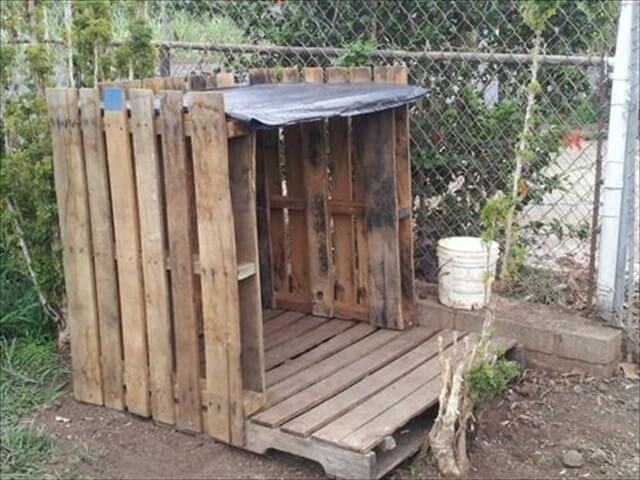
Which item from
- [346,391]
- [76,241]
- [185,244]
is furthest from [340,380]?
[76,241]

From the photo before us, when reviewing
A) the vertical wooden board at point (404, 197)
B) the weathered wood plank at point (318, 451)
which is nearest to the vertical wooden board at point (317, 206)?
the vertical wooden board at point (404, 197)

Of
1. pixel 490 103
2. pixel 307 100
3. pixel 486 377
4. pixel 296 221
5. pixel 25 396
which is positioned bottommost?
pixel 25 396

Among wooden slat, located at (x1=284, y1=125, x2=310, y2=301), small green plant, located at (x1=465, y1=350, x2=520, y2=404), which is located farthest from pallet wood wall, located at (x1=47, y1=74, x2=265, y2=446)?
wooden slat, located at (x1=284, y1=125, x2=310, y2=301)

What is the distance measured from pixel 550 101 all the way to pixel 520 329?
1.21 metres

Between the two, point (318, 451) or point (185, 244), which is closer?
point (318, 451)

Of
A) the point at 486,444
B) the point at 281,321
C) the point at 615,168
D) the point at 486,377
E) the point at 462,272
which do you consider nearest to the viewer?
the point at 486,377

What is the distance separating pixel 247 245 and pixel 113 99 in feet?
2.68

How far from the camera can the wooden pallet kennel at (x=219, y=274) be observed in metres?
3.43

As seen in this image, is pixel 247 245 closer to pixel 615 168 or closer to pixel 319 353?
pixel 319 353

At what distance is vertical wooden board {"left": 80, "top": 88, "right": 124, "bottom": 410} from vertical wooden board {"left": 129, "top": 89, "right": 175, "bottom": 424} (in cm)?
19

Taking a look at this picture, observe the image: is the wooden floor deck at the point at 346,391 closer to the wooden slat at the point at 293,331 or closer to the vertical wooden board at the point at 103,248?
the wooden slat at the point at 293,331

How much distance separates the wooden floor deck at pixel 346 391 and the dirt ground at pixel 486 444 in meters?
0.15

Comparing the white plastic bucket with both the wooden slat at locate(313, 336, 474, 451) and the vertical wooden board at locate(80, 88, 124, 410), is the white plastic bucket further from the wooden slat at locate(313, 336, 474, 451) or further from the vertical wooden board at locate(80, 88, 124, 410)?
the vertical wooden board at locate(80, 88, 124, 410)

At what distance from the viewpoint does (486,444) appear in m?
3.73
